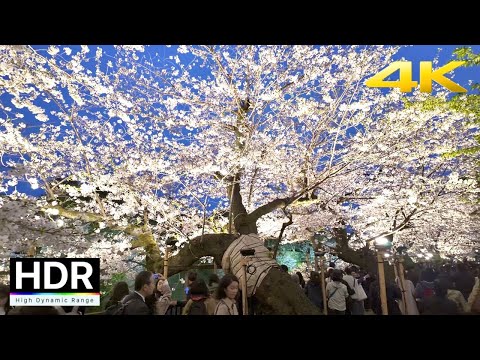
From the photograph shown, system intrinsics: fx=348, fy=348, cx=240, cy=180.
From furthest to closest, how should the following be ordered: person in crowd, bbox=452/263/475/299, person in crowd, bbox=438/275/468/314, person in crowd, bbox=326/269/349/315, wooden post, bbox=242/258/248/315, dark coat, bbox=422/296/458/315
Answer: person in crowd, bbox=326/269/349/315
person in crowd, bbox=452/263/475/299
wooden post, bbox=242/258/248/315
person in crowd, bbox=438/275/468/314
dark coat, bbox=422/296/458/315

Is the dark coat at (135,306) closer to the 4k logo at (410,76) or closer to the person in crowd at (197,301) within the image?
the person in crowd at (197,301)

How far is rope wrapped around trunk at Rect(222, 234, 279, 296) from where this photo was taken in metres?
4.89

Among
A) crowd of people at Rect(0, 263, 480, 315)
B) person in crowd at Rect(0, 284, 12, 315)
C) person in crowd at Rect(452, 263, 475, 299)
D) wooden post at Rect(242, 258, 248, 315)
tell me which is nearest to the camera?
crowd of people at Rect(0, 263, 480, 315)

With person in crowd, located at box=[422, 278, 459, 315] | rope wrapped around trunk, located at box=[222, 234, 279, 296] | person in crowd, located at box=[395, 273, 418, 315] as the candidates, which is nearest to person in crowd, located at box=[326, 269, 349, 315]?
person in crowd, located at box=[395, 273, 418, 315]

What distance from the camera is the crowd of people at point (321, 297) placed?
10.9ft

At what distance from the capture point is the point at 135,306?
9.98 ft

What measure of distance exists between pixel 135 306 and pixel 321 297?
9.83 ft

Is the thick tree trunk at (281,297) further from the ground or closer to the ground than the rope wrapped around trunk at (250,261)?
closer to the ground

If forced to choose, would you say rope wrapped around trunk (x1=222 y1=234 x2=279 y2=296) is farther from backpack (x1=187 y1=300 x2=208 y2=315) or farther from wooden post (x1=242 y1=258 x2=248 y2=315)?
backpack (x1=187 y1=300 x2=208 y2=315)

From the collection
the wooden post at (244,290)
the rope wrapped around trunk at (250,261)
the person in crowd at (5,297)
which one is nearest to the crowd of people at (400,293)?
the rope wrapped around trunk at (250,261)

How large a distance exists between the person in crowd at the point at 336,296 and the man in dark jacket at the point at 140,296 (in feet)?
8.82

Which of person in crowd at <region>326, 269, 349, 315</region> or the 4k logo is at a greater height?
the 4k logo

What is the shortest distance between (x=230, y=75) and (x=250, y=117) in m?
0.94

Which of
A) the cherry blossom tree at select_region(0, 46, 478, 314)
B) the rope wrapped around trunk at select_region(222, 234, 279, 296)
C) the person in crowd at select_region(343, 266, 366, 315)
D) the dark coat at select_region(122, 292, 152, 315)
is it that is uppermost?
the cherry blossom tree at select_region(0, 46, 478, 314)
